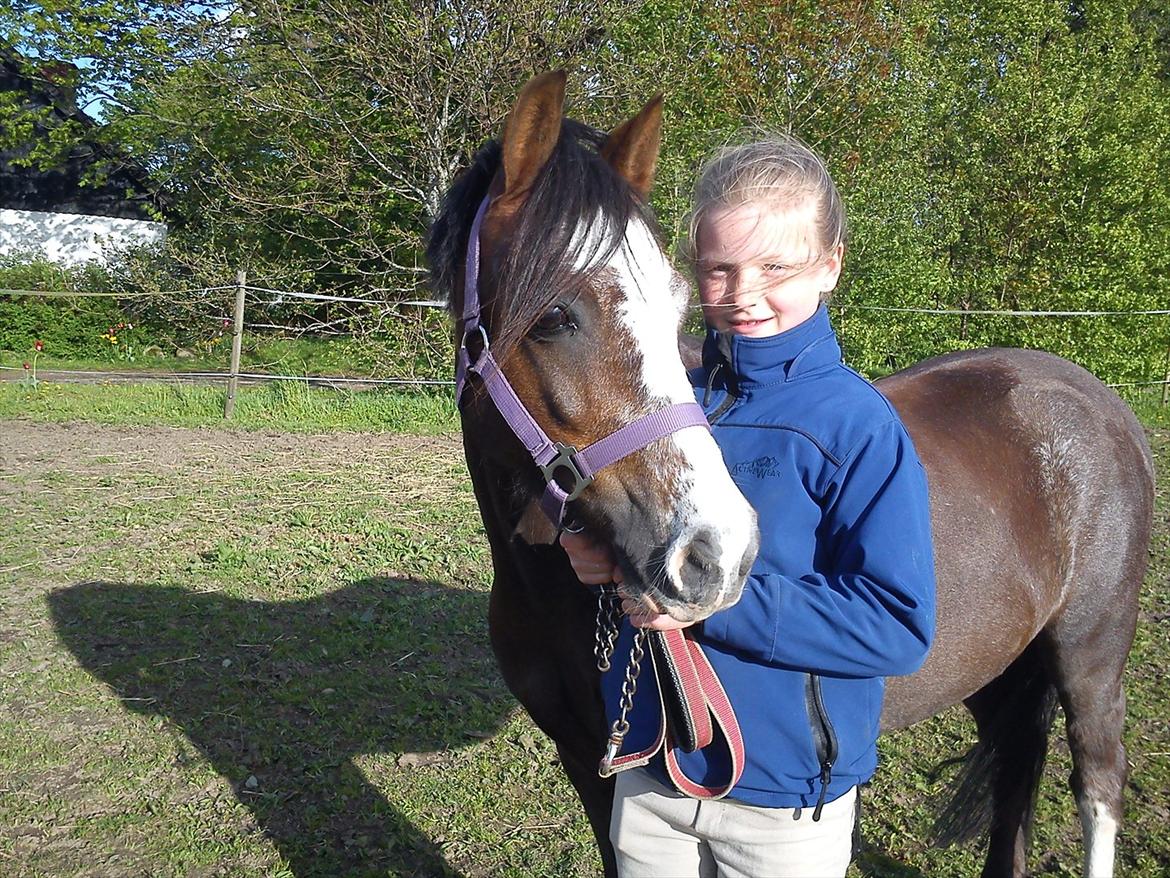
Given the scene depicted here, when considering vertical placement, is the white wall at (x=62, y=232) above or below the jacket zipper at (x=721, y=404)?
below

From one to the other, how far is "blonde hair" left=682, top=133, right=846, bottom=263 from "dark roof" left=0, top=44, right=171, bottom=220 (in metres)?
18.0

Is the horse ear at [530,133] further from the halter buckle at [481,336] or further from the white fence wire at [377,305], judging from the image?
the white fence wire at [377,305]

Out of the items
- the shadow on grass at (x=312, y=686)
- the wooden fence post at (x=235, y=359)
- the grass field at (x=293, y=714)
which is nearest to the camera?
the grass field at (x=293, y=714)

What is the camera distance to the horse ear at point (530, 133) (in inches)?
55.4

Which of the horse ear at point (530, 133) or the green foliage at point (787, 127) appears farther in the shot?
the green foliage at point (787, 127)

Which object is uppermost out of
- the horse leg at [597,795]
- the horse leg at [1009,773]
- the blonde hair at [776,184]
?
the blonde hair at [776,184]

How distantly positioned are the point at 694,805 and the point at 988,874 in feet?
6.00

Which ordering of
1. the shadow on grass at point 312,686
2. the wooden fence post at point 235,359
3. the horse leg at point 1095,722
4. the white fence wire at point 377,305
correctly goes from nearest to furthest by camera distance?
the horse leg at point 1095,722 < the shadow on grass at point 312,686 < the wooden fence post at point 235,359 < the white fence wire at point 377,305

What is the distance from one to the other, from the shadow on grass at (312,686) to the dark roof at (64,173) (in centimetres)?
1512

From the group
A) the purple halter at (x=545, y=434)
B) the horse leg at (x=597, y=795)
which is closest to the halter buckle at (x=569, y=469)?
the purple halter at (x=545, y=434)

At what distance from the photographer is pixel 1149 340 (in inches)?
426

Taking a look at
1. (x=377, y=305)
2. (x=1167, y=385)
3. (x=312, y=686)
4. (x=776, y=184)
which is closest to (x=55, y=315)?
(x=377, y=305)

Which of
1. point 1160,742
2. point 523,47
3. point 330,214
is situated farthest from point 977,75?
point 1160,742

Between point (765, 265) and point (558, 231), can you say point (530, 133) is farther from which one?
point (765, 265)
